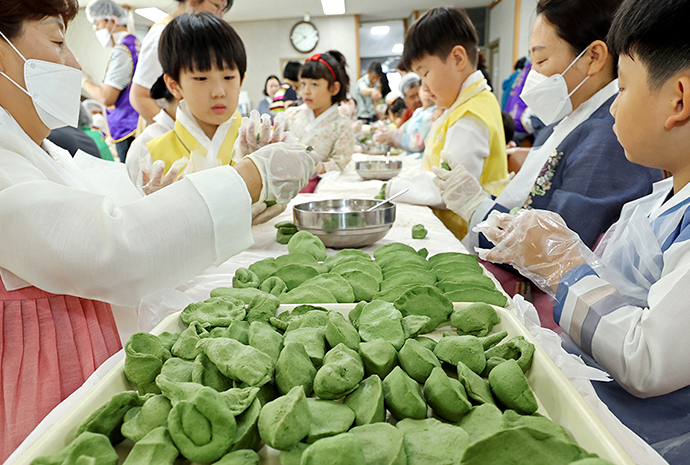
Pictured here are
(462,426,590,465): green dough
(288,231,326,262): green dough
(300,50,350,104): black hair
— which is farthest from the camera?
(300,50,350,104): black hair

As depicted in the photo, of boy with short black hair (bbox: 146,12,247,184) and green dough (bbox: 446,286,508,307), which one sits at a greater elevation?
boy with short black hair (bbox: 146,12,247,184)

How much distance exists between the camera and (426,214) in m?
2.06

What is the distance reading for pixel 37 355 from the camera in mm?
1010

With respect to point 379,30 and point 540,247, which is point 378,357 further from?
point 379,30

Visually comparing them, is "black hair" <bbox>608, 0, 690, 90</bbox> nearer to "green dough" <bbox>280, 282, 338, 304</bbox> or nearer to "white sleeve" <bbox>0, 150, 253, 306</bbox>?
"green dough" <bbox>280, 282, 338, 304</bbox>

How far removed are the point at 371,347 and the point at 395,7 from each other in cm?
1147

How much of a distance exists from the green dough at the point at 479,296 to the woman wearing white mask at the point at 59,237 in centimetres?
53

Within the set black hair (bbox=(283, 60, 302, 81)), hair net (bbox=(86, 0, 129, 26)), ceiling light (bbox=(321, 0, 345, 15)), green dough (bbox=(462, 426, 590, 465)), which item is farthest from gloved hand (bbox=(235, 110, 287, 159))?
ceiling light (bbox=(321, 0, 345, 15))

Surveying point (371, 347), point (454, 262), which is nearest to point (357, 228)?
point (454, 262)

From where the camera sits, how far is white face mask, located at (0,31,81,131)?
1113mm

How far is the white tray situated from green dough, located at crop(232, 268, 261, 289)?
0.38 meters

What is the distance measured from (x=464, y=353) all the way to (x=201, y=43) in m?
1.79

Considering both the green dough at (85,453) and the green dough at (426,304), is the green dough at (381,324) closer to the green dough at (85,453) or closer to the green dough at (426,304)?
the green dough at (426,304)

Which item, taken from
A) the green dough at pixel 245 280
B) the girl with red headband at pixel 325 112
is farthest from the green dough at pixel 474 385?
the girl with red headband at pixel 325 112
